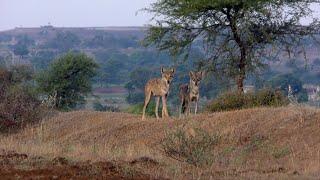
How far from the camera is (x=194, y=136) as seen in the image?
14453 mm

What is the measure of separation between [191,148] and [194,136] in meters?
0.61

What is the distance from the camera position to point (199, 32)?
28.7 metres

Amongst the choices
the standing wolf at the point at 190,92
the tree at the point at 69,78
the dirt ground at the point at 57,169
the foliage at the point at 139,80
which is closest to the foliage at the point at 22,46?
the foliage at the point at 139,80

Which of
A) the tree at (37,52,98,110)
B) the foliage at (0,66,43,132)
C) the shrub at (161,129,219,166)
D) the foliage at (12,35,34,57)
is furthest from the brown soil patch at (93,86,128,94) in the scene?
the shrub at (161,129,219,166)

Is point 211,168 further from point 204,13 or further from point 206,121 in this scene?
point 204,13

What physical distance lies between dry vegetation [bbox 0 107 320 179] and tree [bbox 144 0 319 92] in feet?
17.6

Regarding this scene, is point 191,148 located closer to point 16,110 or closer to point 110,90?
point 16,110

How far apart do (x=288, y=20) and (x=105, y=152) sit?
14363 millimetres

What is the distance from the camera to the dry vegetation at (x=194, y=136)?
13.2 metres

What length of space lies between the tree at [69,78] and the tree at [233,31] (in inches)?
391

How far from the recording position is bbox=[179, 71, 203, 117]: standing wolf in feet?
72.1

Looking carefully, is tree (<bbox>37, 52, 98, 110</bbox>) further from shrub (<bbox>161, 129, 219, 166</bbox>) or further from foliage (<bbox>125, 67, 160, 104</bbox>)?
shrub (<bbox>161, 129, 219, 166</bbox>)

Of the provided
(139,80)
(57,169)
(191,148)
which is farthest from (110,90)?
(57,169)

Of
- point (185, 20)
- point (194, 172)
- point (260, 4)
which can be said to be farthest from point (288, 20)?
point (194, 172)
